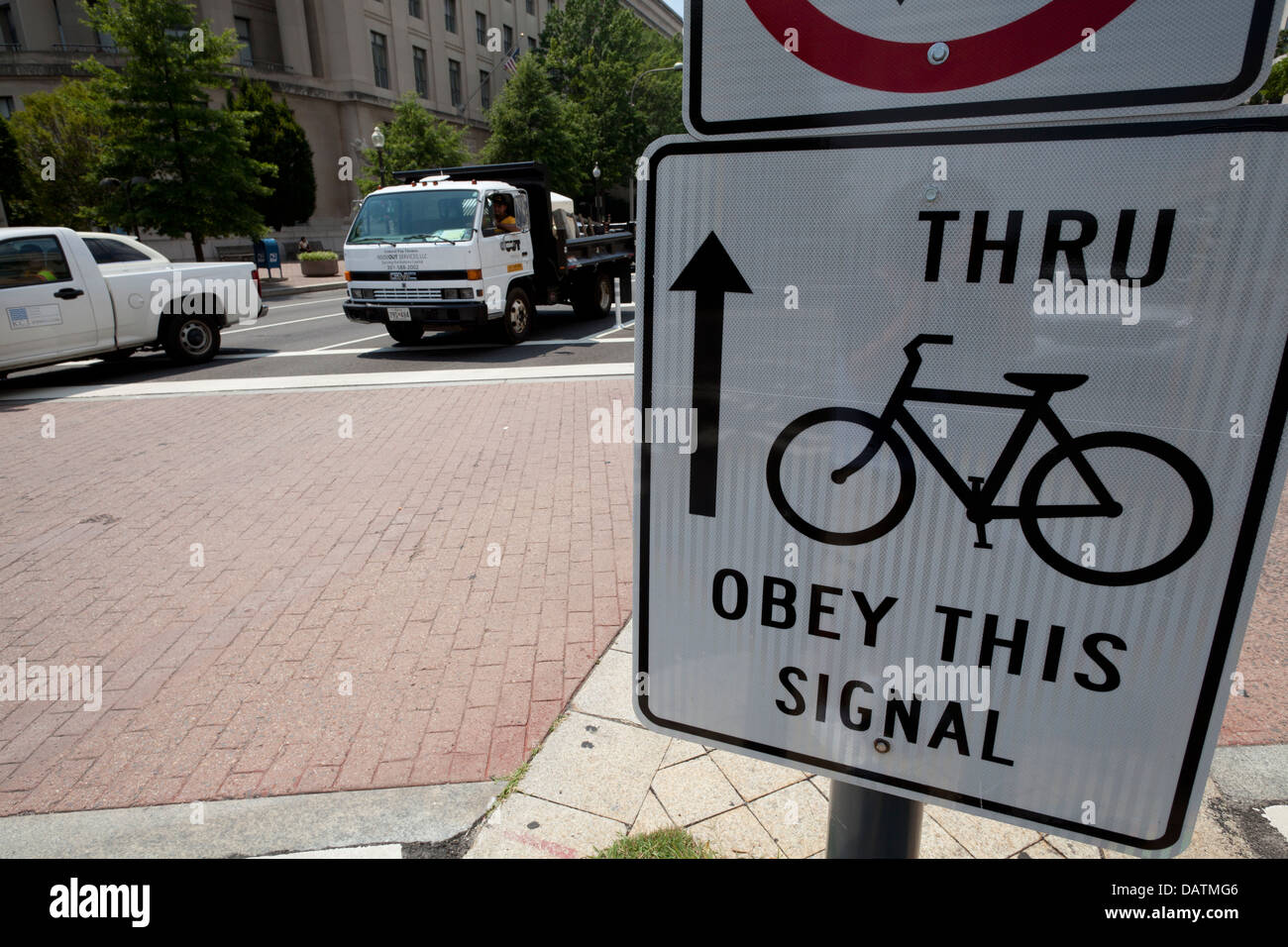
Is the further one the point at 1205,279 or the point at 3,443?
the point at 3,443

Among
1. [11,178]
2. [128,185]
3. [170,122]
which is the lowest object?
[128,185]

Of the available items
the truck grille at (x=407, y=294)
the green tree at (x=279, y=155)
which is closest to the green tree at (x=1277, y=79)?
the truck grille at (x=407, y=294)

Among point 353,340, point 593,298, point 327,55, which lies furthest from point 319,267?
point 327,55

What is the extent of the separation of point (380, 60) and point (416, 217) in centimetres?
4109

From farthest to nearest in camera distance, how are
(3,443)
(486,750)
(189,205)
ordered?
(189,205) → (3,443) → (486,750)

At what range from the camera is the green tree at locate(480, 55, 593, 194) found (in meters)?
39.6

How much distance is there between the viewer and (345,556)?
15.7 ft

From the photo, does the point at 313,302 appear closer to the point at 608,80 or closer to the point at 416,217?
the point at 416,217

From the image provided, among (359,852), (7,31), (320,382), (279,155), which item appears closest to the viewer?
(359,852)

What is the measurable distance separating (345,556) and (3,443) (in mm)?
5290

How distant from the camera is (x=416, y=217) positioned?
38.7 feet

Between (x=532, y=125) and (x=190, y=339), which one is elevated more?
(x=532, y=125)

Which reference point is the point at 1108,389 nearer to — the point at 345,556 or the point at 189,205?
the point at 345,556
